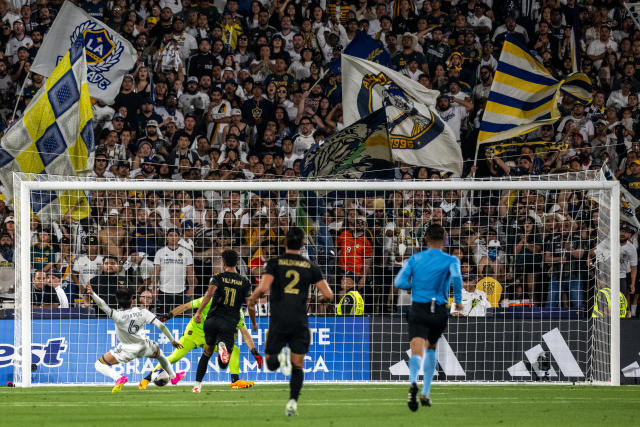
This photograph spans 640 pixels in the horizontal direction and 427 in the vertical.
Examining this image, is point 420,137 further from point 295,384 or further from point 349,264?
point 295,384

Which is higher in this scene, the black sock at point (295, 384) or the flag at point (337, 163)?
the flag at point (337, 163)

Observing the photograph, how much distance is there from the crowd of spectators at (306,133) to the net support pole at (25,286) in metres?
0.71

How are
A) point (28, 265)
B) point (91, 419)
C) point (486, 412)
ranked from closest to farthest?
1. point (91, 419)
2. point (486, 412)
3. point (28, 265)

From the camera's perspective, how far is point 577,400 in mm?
12531

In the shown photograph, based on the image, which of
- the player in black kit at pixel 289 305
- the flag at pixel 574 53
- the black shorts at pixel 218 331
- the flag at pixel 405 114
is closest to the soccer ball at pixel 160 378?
the black shorts at pixel 218 331

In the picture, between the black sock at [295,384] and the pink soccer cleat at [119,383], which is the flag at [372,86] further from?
the black sock at [295,384]

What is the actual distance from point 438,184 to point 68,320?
5.89 metres

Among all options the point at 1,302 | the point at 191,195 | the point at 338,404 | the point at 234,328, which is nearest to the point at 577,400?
the point at 338,404

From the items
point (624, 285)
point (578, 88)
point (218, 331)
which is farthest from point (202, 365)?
point (578, 88)

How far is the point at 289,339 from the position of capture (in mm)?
10289

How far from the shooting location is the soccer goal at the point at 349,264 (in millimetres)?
15477

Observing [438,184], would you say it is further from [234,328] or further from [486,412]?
[486,412]

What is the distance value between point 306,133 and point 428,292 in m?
8.62

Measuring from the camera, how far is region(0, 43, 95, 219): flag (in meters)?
16.0
